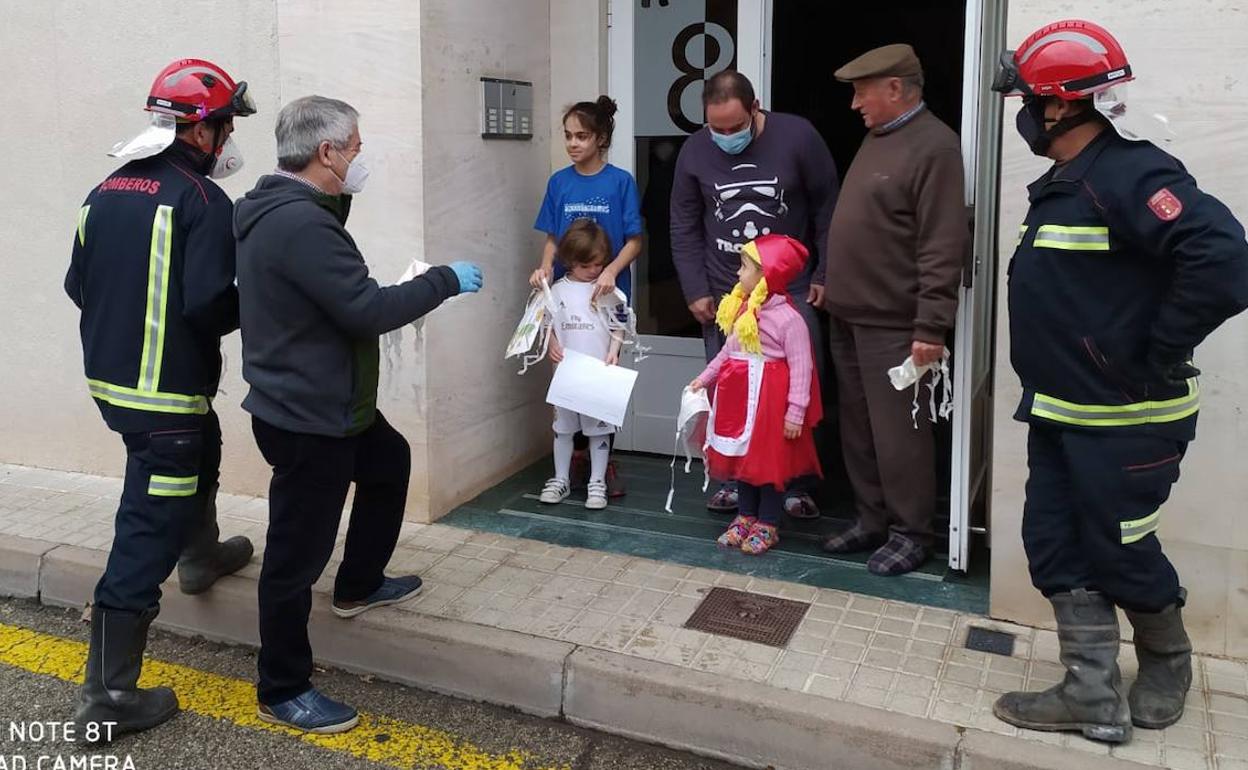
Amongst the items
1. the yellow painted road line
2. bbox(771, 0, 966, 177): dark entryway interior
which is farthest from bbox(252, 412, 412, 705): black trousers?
bbox(771, 0, 966, 177): dark entryway interior

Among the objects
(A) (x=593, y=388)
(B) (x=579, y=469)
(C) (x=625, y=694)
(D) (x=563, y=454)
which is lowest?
(C) (x=625, y=694)

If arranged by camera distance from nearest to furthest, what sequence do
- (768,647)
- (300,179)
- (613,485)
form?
(300,179) < (768,647) < (613,485)

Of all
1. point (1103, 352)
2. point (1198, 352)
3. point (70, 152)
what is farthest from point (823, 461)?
point (70, 152)

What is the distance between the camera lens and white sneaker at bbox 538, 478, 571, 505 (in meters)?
5.76

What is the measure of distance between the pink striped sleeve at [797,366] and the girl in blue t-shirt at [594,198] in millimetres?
993

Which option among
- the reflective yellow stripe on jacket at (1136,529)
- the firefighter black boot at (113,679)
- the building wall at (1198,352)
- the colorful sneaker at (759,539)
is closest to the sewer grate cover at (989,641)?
the building wall at (1198,352)

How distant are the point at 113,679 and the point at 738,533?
2534 millimetres

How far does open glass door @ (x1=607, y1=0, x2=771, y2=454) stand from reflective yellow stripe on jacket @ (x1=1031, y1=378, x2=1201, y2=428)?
2.93 metres

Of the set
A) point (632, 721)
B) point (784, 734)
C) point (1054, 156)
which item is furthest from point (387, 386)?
point (1054, 156)

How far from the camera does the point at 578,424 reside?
5.79 meters

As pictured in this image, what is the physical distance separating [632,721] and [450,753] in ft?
1.96

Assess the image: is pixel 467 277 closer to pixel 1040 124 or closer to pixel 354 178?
pixel 354 178

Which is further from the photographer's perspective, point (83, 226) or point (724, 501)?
point (724, 501)

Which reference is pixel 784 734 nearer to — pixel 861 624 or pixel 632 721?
pixel 632 721
